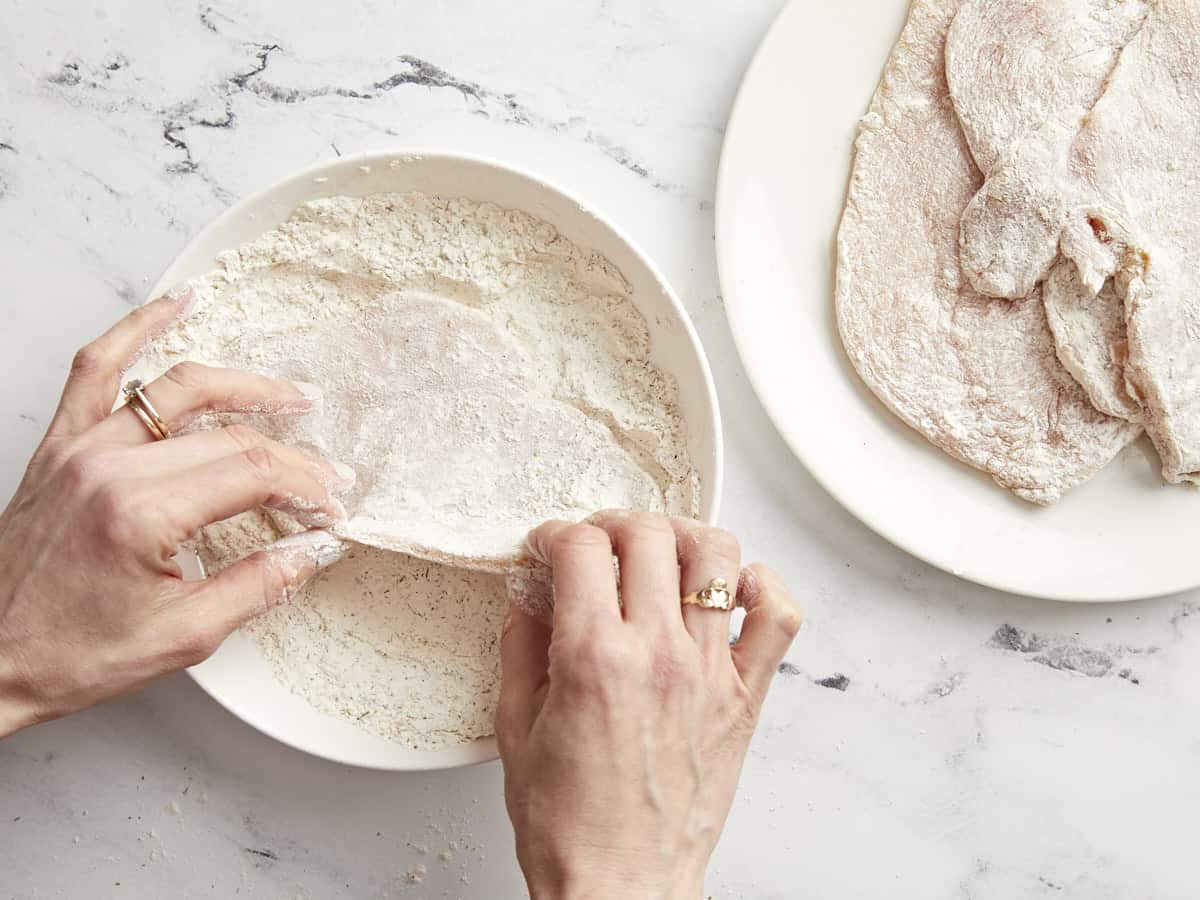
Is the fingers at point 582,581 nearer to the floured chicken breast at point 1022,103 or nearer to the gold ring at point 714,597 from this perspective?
the gold ring at point 714,597

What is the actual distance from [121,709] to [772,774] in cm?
72

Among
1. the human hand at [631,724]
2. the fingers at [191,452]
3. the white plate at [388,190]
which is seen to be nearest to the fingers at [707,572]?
the human hand at [631,724]

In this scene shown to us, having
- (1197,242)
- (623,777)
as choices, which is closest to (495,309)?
(623,777)

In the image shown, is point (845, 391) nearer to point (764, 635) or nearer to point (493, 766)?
point (764, 635)

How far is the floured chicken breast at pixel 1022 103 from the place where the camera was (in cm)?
94

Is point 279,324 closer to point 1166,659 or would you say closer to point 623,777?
point 623,777

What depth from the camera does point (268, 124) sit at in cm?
103

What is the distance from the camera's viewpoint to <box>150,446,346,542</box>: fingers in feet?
2.42

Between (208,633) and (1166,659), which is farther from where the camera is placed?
(1166,659)

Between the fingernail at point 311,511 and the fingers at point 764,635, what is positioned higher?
the fingers at point 764,635

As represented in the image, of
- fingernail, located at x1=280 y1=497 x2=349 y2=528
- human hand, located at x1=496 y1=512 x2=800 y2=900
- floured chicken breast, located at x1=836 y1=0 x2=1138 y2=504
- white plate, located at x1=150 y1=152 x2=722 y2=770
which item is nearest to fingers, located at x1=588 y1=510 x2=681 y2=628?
human hand, located at x1=496 y1=512 x2=800 y2=900

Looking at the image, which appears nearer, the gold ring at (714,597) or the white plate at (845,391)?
the gold ring at (714,597)

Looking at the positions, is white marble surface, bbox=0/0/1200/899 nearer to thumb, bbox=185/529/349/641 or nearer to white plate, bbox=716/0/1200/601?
white plate, bbox=716/0/1200/601

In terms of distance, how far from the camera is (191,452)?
0.77 m
